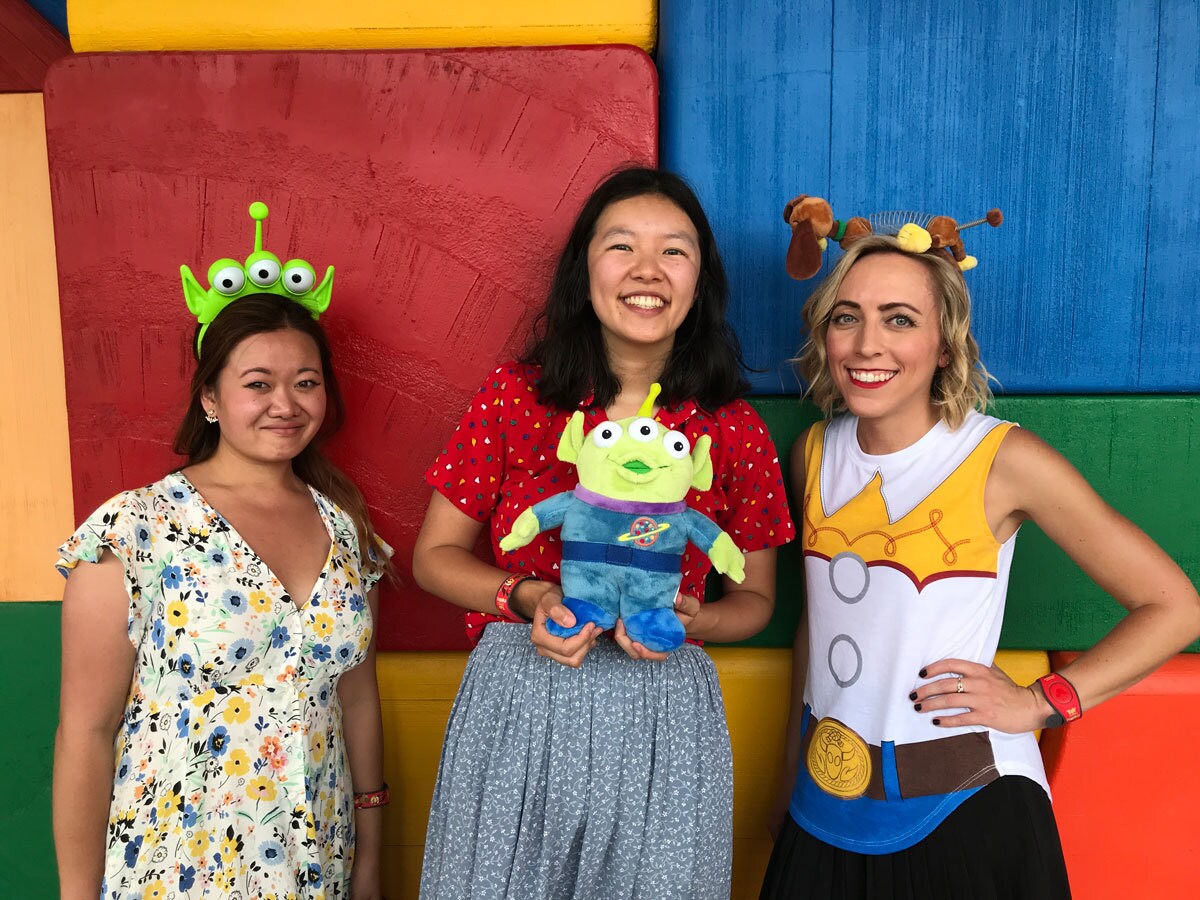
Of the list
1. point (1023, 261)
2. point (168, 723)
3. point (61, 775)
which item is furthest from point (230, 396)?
point (1023, 261)

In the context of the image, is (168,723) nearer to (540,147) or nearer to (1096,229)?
(540,147)

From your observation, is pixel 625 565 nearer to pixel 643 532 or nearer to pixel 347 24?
pixel 643 532

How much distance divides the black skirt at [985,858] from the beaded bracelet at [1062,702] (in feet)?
0.39

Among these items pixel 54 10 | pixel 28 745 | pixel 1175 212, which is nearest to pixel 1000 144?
pixel 1175 212

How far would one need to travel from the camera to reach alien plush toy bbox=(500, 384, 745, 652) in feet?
4.11

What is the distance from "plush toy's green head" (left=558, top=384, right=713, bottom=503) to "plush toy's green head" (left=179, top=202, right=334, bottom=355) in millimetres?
724

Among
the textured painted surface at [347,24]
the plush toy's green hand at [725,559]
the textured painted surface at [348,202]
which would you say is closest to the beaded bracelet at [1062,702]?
the plush toy's green hand at [725,559]

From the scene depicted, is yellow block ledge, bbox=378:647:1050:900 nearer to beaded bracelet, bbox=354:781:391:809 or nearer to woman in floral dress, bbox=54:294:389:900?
beaded bracelet, bbox=354:781:391:809

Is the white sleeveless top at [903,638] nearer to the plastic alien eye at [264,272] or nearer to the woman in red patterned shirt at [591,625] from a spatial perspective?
the woman in red patterned shirt at [591,625]

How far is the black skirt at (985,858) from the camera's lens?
142 cm

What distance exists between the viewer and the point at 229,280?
1.60 metres

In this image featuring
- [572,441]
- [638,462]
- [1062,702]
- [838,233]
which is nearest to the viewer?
[638,462]

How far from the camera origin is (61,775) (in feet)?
4.74

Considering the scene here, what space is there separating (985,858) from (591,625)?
80 centimetres
